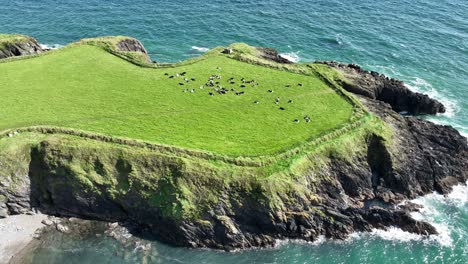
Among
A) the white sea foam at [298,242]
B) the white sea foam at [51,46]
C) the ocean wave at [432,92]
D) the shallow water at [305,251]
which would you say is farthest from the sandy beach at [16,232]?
the ocean wave at [432,92]

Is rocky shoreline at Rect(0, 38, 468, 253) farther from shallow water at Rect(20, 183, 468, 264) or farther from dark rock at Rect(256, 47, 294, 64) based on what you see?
dark rock at Rect(256, 47, 294, 64)

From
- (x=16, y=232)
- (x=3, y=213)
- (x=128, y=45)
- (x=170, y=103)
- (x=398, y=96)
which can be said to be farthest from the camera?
(x=128, y=45)

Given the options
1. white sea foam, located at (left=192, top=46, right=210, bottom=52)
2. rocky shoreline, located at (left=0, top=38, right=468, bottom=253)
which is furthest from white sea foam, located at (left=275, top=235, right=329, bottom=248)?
white sea foam, located at (left=192, top=46, right=210, bottom=52)

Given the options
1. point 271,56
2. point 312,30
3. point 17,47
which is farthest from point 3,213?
point 312,30

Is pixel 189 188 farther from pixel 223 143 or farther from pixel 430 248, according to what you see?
pixel 430 248

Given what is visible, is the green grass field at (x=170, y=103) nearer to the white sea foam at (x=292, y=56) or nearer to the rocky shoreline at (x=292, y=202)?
the rocky shoreline at (x=292, y=202)

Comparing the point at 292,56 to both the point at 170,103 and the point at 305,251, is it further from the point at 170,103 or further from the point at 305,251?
the point at 305,251

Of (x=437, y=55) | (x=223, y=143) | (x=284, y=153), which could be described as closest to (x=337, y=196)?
(x=284, y=153)

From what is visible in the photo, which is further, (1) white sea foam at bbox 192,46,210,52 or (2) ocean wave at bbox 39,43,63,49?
(1) white sea foam at bbox 192,46,210,52
